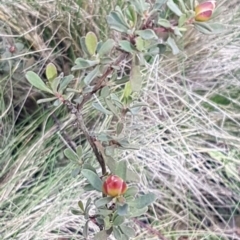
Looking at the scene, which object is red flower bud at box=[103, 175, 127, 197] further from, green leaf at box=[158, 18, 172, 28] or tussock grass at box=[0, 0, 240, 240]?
tussock grass at box=[0, 0, 240, 240]

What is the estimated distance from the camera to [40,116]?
124 centimetres

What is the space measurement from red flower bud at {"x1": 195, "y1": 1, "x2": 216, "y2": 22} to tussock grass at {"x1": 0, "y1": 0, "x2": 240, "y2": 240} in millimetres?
439

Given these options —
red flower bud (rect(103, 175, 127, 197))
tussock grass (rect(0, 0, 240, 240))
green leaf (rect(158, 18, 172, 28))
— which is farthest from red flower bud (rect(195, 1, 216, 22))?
tussock grass (rect(0, 0, 240, 240))

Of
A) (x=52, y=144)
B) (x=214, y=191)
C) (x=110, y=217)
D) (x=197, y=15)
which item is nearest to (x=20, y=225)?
(x=52, y=144)

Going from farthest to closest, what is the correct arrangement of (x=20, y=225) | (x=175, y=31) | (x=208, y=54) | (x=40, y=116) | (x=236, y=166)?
(x=208, y=54)
(x=236, y=166)
(x=40, y=116)
(x=20, y=225)
(x=175, y=31)

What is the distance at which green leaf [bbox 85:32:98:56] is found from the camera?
0.83 meters

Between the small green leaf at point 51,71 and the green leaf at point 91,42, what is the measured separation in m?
0.06

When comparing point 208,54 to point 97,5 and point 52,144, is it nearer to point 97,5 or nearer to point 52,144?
point 97,5

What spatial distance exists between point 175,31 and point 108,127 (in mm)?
446

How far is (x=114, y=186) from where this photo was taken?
2.68ft

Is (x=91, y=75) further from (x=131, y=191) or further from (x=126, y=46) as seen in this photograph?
(x=131, y=191)

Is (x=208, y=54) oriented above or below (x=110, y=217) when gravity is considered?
below

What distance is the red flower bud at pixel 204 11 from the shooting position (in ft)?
2.73

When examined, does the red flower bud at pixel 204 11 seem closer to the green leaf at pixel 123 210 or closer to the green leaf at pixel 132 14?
the green leaf at pixel 132 14
